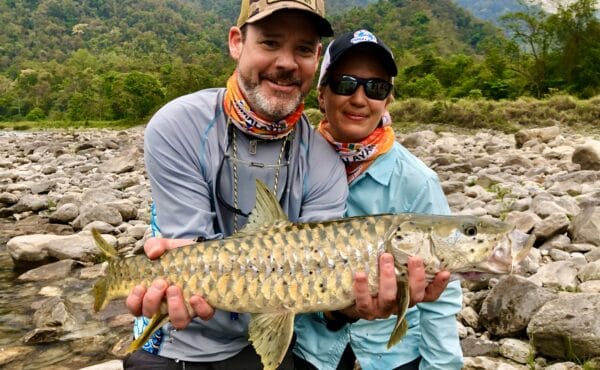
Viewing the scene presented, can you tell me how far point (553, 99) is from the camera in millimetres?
27844

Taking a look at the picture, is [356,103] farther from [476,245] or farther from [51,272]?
[51,272]

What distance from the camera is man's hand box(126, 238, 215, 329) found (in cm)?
295

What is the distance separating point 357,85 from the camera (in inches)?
145

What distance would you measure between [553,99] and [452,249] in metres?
28.0

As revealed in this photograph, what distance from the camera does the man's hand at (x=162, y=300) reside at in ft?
9.68

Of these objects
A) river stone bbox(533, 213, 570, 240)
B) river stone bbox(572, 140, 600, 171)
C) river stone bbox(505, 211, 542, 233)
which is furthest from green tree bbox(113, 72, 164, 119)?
river stone bbox(533, 213, 570, 240)

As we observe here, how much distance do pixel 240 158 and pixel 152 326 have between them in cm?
110

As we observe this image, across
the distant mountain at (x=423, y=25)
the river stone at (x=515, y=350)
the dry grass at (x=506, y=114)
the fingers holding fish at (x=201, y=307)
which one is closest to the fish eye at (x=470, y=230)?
the fingers holding fish at (x=201, y=307)

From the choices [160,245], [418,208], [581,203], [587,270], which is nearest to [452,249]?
[418,208]

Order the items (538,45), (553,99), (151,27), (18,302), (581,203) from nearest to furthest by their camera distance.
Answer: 1. (18,302)
2. (581,203)
3. (553,99)
4. (538,45)
5. (151,27)

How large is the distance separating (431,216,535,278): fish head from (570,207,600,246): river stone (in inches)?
172

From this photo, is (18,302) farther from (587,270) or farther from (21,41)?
(21,41)

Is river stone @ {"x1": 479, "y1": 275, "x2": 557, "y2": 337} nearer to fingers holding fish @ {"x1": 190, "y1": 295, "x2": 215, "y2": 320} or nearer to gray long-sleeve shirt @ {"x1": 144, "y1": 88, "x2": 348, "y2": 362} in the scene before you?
gray long-sleeve shirt @ {"x1": 144, "y1": 88, "x2": 348, "y2": 362}

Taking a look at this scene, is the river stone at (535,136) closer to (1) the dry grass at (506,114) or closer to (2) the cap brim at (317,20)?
(1) the dry grass at (506,114)
